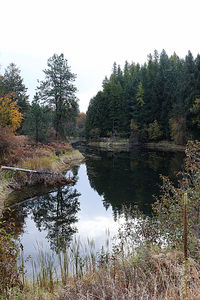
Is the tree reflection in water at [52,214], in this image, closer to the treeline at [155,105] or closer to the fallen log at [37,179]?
the fallen log at [37,179]

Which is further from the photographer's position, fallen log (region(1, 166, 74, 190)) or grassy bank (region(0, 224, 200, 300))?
fallen log (region(1, 166, 74, 190))

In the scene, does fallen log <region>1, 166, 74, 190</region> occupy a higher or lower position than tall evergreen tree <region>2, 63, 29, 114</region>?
lower

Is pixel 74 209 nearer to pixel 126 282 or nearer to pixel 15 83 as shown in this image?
pixel 126 282

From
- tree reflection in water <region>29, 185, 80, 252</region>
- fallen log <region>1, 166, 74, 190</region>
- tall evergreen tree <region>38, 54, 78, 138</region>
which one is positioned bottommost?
tree reflection in water <region>29, 185, 80, 252</region>

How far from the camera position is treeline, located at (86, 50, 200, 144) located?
40.3 m

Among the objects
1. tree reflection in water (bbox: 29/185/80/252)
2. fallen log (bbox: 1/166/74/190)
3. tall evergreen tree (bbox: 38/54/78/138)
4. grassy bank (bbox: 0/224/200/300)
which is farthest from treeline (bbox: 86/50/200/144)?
grassy bank (bbox: 0/224/200/300)

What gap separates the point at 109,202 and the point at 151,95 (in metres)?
50.2

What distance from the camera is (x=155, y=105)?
55750 millimetres

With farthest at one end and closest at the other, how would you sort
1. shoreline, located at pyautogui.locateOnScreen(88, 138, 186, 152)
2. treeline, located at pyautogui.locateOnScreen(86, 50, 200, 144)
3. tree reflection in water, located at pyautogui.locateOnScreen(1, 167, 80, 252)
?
1. shoreline, located at pyautogui.locateOnScreen(88, 138, 186, 152)
2. treeline, located at pyautogui.locateOnScreen(86, 50, 200, 144)
3. tree reflection in water, located at pyautogui.locateOnScreen(1, 167, 80, 252)

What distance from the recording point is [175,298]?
2549mm

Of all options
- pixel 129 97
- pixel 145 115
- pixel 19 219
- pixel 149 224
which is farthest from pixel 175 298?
pixel 129 97

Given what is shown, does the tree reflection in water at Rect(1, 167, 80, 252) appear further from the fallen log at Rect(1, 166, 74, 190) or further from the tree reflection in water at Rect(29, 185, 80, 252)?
the fallen log at Rect(1, 166, 74, 190)

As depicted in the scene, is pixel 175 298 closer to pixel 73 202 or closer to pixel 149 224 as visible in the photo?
pixel 149 224

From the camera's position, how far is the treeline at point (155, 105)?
1587 inches
